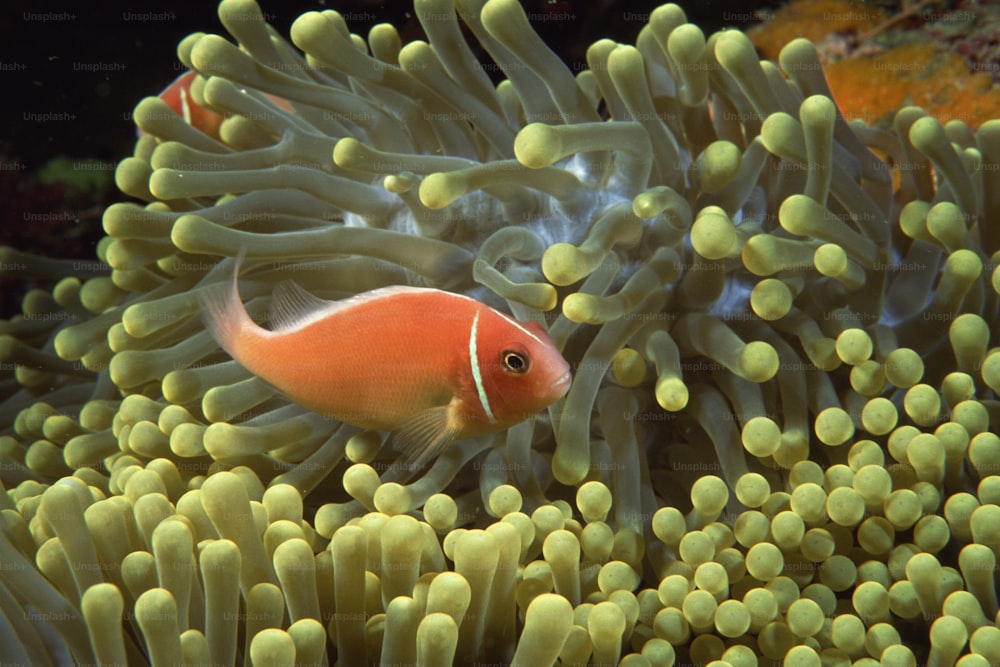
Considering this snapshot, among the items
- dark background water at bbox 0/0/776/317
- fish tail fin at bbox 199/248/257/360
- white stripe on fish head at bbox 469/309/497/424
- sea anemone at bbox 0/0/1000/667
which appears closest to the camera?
sea anemone at bbox 0/0/1000/667

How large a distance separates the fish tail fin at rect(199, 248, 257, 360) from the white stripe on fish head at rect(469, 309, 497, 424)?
441mm

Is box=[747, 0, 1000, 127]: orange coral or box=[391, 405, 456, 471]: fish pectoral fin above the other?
box=[747, 0, 1000, 127]: orange coral

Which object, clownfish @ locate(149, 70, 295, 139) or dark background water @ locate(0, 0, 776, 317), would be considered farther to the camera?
dark background water @ locate(0, 0, 776, 317)

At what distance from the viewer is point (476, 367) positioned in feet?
4.72

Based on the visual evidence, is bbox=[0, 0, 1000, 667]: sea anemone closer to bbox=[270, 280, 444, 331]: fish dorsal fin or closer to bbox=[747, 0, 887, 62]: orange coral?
bbox=[270, 280, 444, 331]: fish dorsal fin

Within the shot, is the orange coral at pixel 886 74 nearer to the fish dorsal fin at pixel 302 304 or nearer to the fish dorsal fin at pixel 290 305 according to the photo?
the fish dorsal fin at pixel 302 304

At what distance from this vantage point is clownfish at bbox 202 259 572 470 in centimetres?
141

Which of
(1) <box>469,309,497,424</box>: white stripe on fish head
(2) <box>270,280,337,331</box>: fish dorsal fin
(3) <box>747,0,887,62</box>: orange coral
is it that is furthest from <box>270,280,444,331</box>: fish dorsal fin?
(3) <box>747,0,887,62</box>: orange coral

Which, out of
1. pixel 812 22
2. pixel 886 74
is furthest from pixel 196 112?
pixel 886 74

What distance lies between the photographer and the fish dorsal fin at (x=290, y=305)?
1.56m

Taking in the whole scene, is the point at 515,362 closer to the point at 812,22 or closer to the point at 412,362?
the point at 412,362

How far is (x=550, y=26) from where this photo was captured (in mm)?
3057

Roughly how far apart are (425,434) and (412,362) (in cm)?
14

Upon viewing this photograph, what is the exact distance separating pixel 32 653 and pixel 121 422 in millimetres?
646
